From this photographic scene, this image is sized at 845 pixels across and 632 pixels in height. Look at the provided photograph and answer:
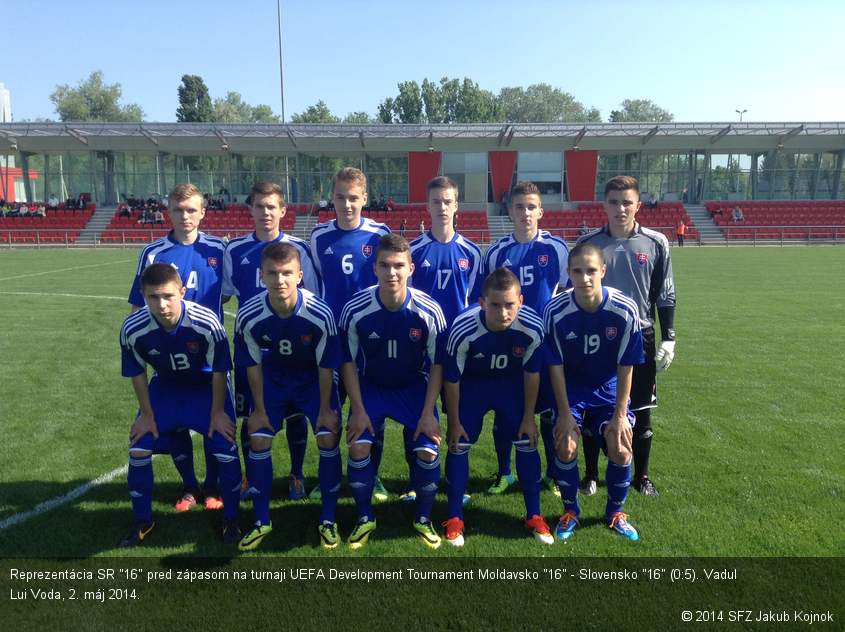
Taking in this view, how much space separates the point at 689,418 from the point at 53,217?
36.1 m

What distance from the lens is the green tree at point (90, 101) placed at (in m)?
69.1

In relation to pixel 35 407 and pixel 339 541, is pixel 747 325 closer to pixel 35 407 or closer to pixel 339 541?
pixel 339 541

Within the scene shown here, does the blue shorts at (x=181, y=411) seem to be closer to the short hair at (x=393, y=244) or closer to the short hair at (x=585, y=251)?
the short hair at (x=393, y=244)

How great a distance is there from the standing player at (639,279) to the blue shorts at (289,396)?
2035 millimetres

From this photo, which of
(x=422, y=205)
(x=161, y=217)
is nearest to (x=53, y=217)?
(x=161, y=217)

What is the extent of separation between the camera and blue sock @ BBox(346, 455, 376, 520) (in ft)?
11.5

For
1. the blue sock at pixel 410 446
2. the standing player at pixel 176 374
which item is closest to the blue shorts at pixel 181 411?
the standing player at pixel 176 374

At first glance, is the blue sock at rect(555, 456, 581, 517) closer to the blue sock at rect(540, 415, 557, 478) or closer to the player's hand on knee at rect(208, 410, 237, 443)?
the blue sock at rect(540, 415, 557, 478)

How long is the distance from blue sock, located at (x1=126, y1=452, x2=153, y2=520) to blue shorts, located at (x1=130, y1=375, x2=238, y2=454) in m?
0.09

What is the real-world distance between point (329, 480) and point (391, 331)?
104 centimetres

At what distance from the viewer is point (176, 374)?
3639mm

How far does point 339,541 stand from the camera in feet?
11.1

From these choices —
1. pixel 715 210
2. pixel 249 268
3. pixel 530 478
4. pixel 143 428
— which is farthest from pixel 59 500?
pixel 715 210

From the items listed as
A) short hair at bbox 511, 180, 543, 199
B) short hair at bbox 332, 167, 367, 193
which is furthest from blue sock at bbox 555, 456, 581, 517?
short hair at bbox 332, 167, 367, 193
